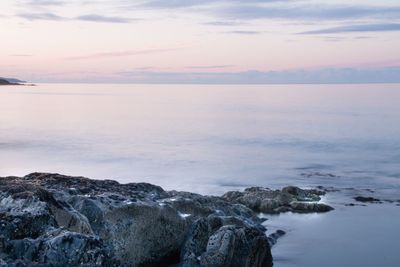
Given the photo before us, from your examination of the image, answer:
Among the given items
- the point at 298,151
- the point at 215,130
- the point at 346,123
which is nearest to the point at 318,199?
the point at 298,151

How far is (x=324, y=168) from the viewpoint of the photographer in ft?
105

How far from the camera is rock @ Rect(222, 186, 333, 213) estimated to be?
2019 centimetres

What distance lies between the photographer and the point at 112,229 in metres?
12.1

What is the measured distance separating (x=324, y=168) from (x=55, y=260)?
2506cm

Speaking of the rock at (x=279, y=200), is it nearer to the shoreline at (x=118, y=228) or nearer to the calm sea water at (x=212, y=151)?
the shoreline at (x=118, y=228)

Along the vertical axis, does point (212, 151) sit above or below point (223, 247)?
below

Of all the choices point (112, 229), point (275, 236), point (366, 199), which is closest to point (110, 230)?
point (112, 229)

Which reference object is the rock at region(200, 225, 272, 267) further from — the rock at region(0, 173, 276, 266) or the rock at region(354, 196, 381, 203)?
the rock at region(354, 196, 381, 203)

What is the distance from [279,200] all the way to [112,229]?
9.85 meters

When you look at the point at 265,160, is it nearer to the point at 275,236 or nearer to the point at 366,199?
the point at 366,199

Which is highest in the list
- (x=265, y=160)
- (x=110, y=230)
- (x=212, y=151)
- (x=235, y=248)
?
(x=110, y=230)

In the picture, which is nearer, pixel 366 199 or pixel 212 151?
pixel 366 199

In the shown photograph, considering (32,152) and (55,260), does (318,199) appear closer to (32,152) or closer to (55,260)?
(55,260)

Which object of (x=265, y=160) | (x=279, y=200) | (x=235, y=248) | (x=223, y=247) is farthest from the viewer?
(x=265, y=160)
